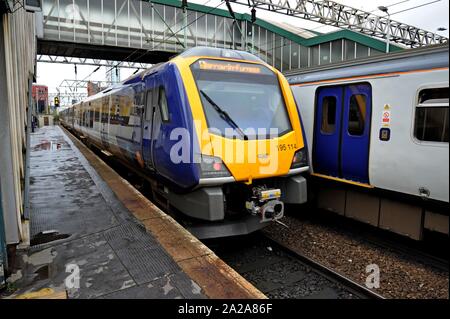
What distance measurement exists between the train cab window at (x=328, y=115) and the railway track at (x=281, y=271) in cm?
233

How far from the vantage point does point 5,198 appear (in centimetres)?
425

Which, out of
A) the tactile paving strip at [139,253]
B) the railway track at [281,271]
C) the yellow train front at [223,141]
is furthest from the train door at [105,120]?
the railway track at [281,271]

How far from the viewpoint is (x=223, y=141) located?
4809 millimetres

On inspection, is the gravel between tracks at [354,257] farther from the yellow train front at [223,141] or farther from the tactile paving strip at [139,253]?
the tactile paving strip at [139,253]

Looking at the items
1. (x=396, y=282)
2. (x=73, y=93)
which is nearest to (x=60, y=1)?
(x=396, y=282)

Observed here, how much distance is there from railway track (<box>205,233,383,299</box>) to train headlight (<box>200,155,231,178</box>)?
121 cm

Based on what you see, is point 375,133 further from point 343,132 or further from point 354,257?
point 354,257

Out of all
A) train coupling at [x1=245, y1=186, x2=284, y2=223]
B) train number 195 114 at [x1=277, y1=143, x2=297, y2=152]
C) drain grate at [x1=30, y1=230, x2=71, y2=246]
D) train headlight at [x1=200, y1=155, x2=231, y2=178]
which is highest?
train number 195 114 at [x1=277, y1=143, x2=297, y2=152]

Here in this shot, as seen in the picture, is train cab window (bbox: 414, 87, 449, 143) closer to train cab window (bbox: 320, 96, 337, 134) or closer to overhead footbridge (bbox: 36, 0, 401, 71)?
train cab window (bbox: 320, 96, 337, 134)

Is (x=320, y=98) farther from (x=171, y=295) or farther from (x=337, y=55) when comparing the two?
(x=337, y=55)

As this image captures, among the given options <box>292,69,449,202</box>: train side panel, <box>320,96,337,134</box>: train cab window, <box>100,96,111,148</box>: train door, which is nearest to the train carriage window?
<box>320,96,337,134</box>: train cab window

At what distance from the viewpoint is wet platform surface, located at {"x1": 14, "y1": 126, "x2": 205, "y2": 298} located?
3.39 meters
